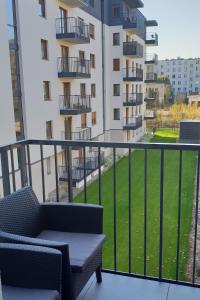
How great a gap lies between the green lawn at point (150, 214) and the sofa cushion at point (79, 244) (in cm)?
207

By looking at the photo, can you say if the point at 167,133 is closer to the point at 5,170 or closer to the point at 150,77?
the point at 150,77

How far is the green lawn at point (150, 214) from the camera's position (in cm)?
678

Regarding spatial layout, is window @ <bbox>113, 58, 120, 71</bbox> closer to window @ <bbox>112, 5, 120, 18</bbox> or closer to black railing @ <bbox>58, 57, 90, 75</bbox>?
window @ <bbox>112, 5, 120, 18</bbox>

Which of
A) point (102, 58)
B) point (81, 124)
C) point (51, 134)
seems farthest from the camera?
point (102, 58)

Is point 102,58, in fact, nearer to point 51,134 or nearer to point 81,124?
point 81,124

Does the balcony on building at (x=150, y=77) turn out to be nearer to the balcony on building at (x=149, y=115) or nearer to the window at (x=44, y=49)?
the balcony on building at (x=149, y=115)

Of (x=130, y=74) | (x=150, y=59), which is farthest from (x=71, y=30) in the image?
(x=150, y=59)

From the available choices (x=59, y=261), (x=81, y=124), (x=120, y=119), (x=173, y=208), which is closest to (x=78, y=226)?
(x=59, y=261)

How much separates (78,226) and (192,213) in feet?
28.0

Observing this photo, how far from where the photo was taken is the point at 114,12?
1728 centimetres

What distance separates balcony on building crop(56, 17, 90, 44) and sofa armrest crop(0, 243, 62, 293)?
11270mm

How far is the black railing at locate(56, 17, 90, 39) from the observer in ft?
38.7

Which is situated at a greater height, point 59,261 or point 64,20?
point 64,20

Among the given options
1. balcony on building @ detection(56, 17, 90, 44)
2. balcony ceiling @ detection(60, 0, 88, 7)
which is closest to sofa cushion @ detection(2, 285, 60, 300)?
balcony on building @ detection(56, 17, 90, 44)
